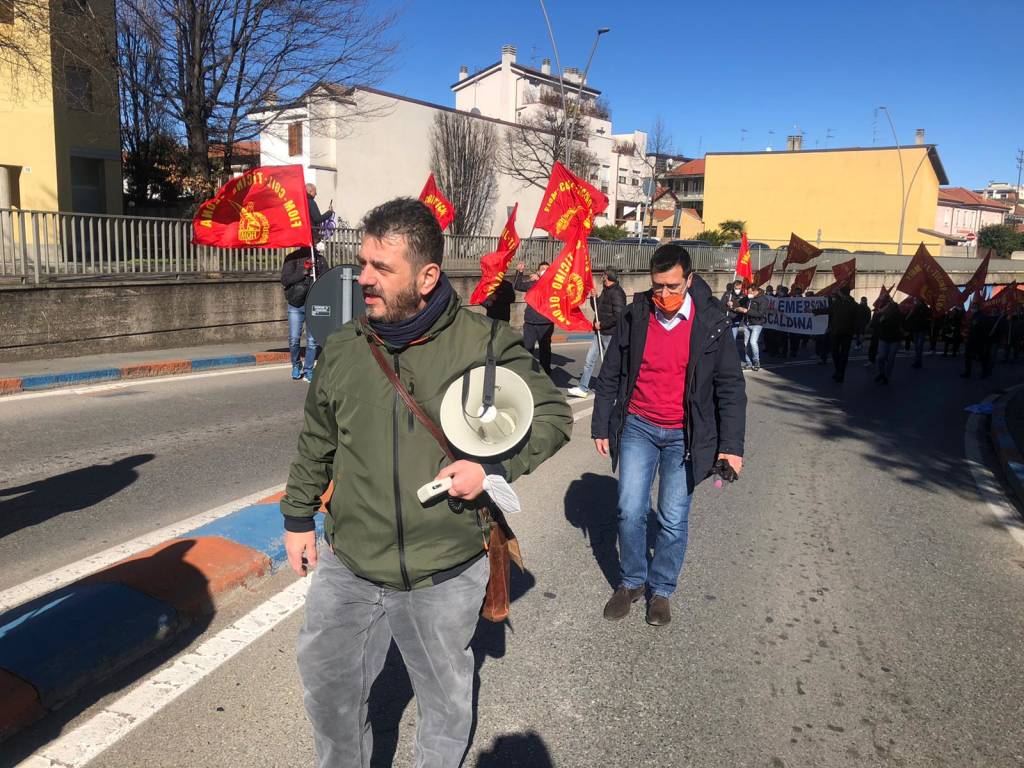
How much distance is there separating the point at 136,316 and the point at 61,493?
829 cm

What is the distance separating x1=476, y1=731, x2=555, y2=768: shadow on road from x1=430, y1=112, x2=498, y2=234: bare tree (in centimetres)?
4098

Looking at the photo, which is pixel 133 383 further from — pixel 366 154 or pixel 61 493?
pixel 366 154

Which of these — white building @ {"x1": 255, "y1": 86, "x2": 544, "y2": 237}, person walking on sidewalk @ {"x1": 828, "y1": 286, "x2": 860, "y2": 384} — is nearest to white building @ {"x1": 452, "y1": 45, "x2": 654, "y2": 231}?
white building @ {"x1": 255, "y1": 86, "x2": 544, "y2": 237}

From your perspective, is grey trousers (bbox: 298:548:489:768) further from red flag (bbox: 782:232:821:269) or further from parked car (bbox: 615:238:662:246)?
parked car (bbox: 615:238:662:246)

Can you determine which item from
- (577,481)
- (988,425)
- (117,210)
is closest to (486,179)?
(117,210)

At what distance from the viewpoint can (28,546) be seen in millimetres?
4898

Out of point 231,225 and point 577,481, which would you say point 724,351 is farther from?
point 231,225

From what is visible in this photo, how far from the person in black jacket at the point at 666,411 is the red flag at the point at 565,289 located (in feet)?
18.4

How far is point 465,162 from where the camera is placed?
147 ft

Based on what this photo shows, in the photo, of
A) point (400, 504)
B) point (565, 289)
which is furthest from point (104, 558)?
point (565, 289)

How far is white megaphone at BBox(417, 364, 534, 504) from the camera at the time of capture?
2.18 metres

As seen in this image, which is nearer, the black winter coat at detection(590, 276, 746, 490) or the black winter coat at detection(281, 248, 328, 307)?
the black winter coat at detection(590, 276, 746, 490)

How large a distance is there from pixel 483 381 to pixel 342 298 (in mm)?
4225

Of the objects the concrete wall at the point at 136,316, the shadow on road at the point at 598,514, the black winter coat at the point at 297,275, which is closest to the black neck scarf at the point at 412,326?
the shadow on road at the point at 598,514
